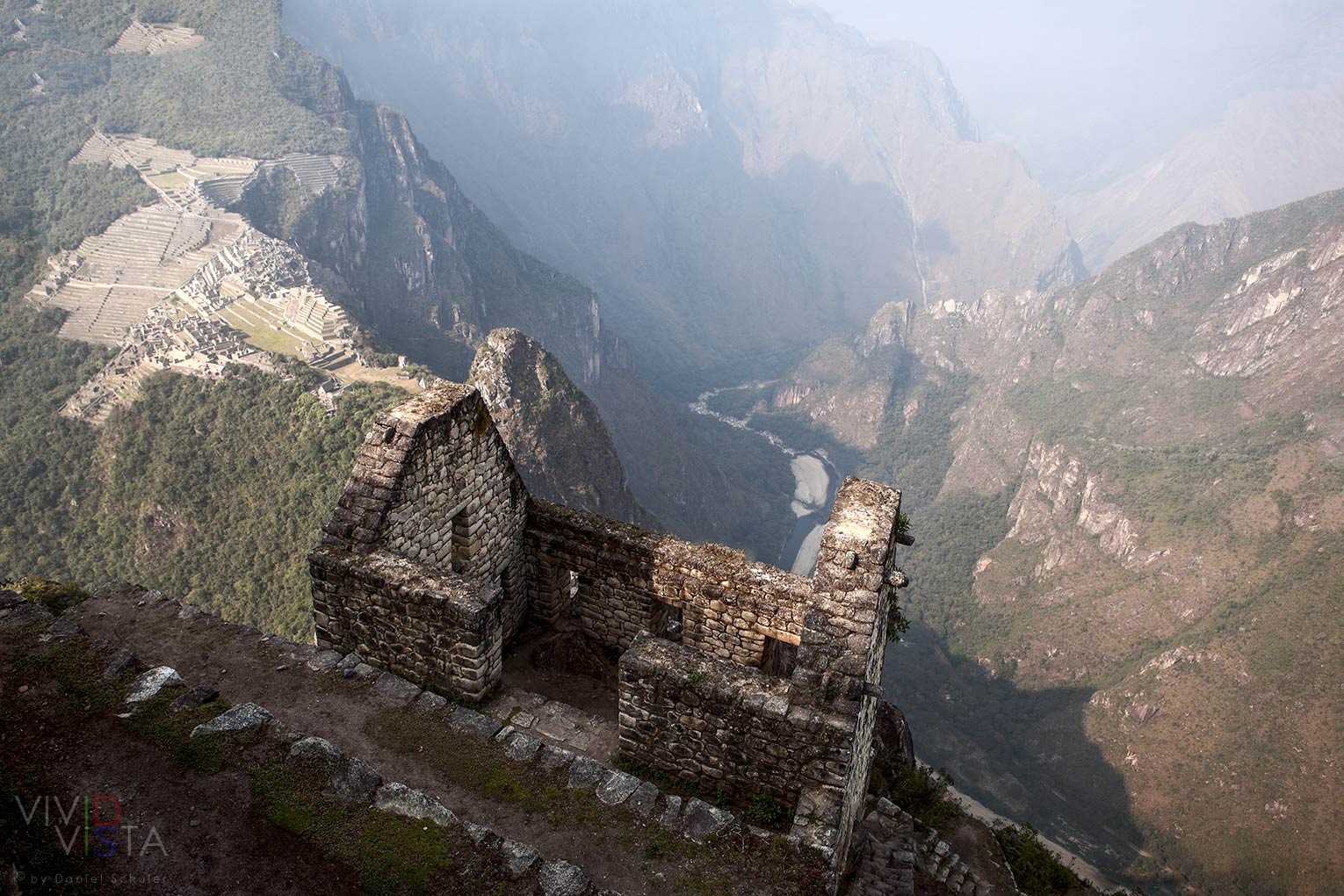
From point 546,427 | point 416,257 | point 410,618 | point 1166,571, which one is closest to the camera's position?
point 410,618

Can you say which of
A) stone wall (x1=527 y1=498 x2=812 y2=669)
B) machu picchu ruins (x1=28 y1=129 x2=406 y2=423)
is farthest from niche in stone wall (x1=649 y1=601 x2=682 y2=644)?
machu picchu ruins (x1=28 y1=129 x2=406 y2=423)

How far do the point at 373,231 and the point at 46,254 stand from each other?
7022cm

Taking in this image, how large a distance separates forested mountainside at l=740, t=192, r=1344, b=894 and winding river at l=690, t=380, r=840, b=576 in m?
16.9

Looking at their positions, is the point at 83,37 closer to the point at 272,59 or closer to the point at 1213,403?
the point at 272,59

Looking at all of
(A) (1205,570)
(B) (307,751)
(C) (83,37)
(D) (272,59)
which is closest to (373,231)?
(D) (272,59)

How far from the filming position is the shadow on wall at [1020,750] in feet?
220

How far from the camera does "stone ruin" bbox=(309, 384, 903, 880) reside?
291 inches

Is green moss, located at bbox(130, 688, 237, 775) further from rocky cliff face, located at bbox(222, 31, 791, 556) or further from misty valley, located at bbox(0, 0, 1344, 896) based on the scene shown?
rocky cliff face, located at bbox(222, 31, 791, 556)

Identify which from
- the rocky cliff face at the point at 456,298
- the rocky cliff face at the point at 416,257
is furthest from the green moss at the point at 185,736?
the rocky cliff face at the point at 416,257

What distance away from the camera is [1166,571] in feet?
316

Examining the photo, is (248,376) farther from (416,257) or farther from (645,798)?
(416,257)

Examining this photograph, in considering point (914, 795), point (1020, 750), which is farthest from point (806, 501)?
point (914, 795)

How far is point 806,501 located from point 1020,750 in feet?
292

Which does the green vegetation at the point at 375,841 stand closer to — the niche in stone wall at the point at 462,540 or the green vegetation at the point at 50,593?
the niche in stone wall at the point at 462,540
